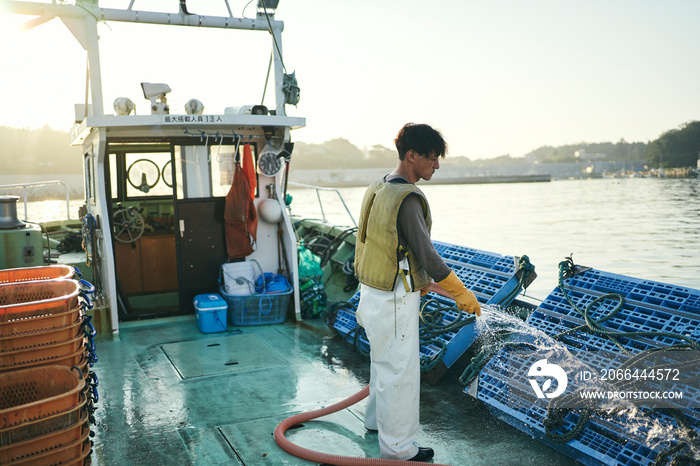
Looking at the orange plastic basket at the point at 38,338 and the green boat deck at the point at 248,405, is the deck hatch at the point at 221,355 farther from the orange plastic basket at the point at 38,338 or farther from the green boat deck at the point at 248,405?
the orange plastic basket at the point at 38,338

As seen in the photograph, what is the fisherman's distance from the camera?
3.08 m

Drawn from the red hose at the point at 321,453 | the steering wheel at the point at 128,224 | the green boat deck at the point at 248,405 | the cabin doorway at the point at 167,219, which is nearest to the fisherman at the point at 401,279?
the red hose at the point at 321,453

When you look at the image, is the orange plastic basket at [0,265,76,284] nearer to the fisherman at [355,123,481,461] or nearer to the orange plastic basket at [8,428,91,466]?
the orange plastic basket at [8,428,91,466]

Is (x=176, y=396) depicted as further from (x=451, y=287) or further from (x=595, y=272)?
(x=595, y=272)

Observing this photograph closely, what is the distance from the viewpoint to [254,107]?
21.2 ft

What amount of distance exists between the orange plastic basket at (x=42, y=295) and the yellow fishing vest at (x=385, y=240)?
5.23ft

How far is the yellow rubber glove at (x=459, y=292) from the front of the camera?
311cm

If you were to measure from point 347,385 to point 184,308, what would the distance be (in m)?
2.98

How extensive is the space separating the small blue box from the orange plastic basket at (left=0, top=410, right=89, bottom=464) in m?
3.39

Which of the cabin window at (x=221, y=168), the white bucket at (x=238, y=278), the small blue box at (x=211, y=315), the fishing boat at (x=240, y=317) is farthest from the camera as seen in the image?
the cabin window at (x=221, y=168)

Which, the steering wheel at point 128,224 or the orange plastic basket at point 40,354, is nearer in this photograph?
the orange plastic basket at point 40,354

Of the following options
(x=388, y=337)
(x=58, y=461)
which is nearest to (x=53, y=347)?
(x=58, y=461)

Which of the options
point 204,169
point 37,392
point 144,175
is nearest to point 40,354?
point 37,392

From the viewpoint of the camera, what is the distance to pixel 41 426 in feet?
8.36
